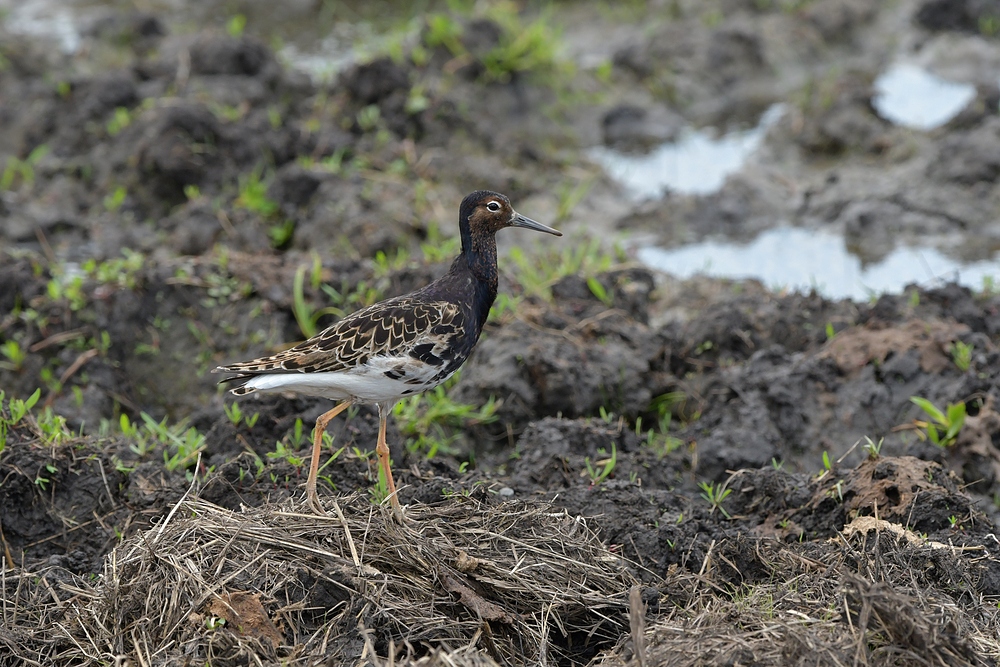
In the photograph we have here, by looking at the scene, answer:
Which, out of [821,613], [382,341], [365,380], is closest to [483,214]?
[382,341]

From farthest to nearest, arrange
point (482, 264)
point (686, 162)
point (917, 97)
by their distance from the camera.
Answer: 1. point (917, 97)
2. point (686, 162)
3. point (482, 264)

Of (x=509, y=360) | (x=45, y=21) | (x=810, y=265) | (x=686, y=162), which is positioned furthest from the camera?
(x=45, y=21)

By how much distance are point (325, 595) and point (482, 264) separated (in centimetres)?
176

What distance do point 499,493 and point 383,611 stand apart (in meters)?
1.22

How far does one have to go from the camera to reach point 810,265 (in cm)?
848

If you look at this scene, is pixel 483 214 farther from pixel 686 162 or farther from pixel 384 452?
pixel 686 162

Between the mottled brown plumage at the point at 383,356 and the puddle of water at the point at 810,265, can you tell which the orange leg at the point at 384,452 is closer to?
the mottled brown plumage at the point at 383,356

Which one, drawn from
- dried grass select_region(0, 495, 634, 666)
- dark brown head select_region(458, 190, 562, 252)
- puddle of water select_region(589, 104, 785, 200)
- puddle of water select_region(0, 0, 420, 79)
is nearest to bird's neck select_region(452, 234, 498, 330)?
dark brown head select_region(458, 190, 562, 252)

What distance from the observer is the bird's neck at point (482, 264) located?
5.43 m

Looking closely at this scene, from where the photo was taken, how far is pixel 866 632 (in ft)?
13.6

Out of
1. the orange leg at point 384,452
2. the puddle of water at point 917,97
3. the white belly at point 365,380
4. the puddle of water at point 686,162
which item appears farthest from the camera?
the puddle of water at point 917,97

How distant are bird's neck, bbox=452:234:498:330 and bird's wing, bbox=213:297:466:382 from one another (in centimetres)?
26

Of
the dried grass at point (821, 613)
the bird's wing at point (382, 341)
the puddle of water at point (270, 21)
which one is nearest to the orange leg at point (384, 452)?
the bird's wing at point (382, 341)

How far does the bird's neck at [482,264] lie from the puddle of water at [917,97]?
576 cm
